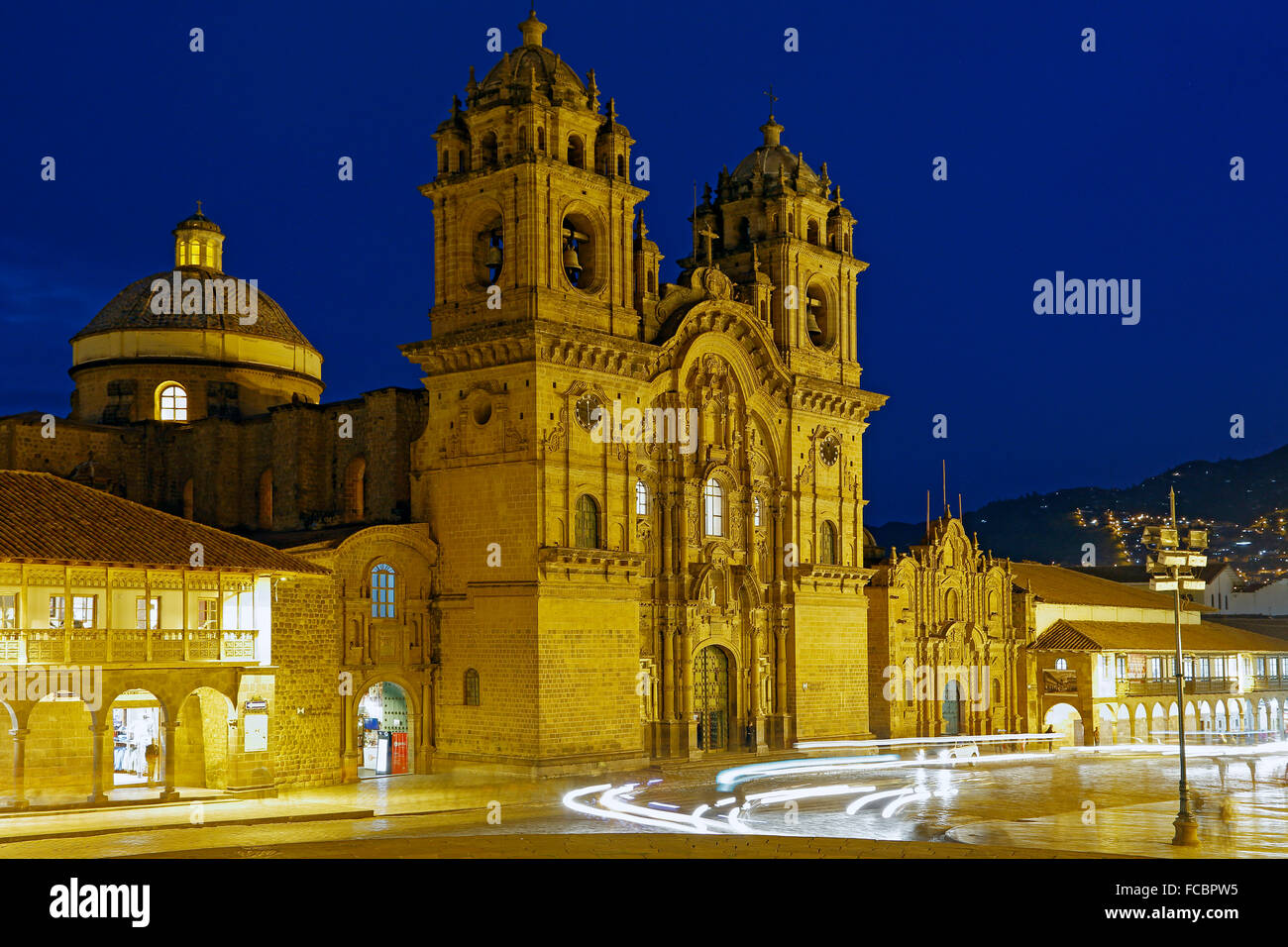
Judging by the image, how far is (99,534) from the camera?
36.5 meters

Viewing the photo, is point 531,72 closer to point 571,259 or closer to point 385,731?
point 571,259

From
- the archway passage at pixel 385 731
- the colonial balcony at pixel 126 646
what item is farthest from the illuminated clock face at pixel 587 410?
the colonial balcony at pixel 126 646

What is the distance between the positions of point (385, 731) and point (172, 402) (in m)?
17.5

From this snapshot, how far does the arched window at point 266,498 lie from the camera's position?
52.4m

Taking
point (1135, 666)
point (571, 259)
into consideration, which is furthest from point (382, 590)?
point (1135, 666)

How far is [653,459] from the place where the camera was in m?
50.4

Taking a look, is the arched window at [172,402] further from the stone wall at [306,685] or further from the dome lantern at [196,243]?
the stone wall at [306,685]

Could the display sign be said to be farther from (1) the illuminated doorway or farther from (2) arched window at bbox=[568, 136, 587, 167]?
(2) arched window at bbox=[568, 136, 587, 167]

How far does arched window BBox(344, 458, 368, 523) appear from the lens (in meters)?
50.3

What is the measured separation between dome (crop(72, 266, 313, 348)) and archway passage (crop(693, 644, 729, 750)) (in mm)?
21216

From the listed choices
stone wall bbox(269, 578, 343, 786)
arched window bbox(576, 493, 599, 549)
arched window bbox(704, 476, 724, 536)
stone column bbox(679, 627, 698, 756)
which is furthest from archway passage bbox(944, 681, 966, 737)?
stone wall bbox(269, 578, 343, 786)

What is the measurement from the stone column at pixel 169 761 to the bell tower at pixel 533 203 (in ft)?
51.5
